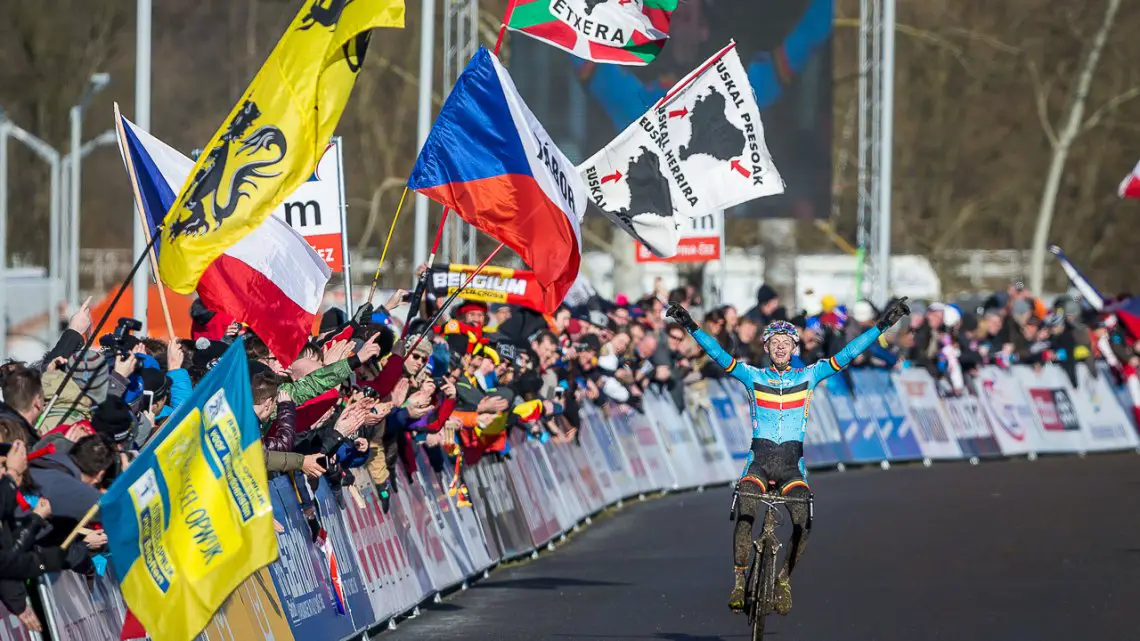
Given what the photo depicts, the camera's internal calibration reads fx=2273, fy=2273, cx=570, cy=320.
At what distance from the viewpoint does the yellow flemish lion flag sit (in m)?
10.4

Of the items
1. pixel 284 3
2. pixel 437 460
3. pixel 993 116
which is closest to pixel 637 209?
pixel 437 460

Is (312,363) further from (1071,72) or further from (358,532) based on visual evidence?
(1071,72)

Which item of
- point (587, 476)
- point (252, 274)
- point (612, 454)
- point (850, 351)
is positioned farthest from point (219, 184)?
point (612, 454)

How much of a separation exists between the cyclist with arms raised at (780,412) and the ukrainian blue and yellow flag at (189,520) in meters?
4.87

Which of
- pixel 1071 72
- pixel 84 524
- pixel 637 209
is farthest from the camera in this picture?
pixel 1071 72

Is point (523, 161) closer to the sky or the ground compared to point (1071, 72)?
closer to the ground

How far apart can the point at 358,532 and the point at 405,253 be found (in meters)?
42.8

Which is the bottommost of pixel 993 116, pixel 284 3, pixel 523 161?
pixel 523 161

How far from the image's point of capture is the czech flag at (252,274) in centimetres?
1308

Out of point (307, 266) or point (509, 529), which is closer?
point (307, 266)

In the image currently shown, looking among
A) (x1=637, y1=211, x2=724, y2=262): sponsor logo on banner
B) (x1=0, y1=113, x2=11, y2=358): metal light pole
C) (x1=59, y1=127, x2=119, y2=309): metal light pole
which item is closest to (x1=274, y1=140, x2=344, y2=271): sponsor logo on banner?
(x1=637, y1=211, x2=724, y2=262): sponsor logo on banner

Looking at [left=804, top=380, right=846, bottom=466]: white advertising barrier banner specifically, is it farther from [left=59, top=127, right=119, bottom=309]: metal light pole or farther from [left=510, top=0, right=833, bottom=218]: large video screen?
[left=59, top=127, right=119, bottom=309]: metal light pole

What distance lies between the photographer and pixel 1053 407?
31016mm

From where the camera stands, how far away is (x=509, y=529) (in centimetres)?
1744
